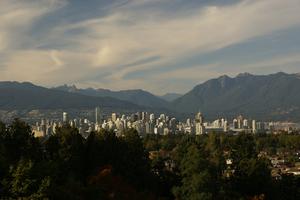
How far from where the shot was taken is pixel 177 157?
1277 inches

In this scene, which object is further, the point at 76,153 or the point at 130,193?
the point at 76,153

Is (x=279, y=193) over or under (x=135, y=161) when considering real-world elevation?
under

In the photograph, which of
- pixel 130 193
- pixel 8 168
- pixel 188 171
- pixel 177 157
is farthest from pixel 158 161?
pixel 8 168

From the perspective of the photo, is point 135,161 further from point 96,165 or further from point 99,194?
point 99,194

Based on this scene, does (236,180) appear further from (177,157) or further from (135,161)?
(135,161)

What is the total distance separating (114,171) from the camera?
25.8 m

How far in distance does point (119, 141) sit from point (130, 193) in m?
6.79

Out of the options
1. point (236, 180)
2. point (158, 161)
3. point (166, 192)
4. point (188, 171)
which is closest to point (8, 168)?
point (188, 171)

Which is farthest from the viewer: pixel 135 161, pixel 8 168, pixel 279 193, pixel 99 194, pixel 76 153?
pixel 279 193

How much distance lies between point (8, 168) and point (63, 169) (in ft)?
19.6

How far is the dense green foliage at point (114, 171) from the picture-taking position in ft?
53.0

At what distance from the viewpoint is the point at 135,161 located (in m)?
28.0

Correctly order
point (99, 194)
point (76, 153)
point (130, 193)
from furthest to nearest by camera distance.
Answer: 1. point (76, 153)
2. point (130, 193)
3. point (99, 194)

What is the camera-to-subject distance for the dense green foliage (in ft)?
53.0
